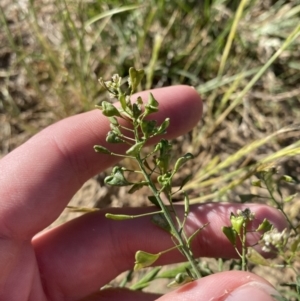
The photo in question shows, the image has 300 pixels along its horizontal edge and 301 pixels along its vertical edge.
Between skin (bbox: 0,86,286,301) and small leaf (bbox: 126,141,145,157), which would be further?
skin (bbox: 0,86,286,301)

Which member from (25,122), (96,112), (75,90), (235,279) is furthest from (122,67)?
(235,279)

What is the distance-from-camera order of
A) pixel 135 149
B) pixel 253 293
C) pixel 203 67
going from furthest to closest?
pixel 203 67
pixel 253 293
pixel 135 149

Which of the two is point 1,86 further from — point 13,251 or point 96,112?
point 13,251

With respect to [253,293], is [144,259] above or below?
above

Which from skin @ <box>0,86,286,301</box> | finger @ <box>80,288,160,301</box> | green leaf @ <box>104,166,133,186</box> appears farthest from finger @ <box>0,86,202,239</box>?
green leaf @ <box>104,166,133,186</box>

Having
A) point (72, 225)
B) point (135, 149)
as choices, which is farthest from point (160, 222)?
point (72, 225)

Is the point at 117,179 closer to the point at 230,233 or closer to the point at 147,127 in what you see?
the point at 147,127

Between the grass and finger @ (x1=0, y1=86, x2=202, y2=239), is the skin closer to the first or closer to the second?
finger @ (x1=0, y1=86, x2=202, y2=239)

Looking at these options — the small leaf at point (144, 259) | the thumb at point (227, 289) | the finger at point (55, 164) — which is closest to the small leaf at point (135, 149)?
the small leaf at point (144, 259)
